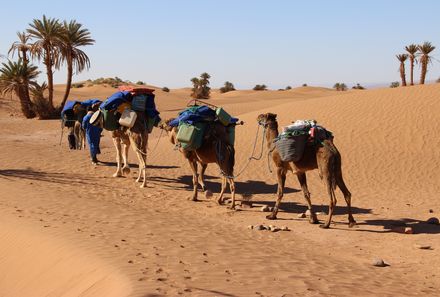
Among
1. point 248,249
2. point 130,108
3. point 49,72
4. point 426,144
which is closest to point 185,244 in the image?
point 248,249

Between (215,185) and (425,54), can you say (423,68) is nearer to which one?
(425,54)

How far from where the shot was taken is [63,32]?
32.5 m

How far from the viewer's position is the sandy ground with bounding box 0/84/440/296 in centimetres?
637

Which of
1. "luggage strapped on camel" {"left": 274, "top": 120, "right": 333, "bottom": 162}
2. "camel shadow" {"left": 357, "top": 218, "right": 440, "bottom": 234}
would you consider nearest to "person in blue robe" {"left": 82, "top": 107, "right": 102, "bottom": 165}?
"luggage strapped on camel" {"left": 274, "top": 120, "right": 333, "bottom": 162}

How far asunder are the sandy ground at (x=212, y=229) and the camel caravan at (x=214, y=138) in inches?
29.3

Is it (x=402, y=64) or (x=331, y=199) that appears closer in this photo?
(x=331, y=199)

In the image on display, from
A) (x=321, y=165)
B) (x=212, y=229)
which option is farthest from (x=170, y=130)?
(x=321, y=165)

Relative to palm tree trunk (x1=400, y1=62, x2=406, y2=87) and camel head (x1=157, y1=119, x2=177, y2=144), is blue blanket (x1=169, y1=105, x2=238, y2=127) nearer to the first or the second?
camel head (x1=157, y1=119, x2=177, y2=144)

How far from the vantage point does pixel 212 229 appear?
9.27m

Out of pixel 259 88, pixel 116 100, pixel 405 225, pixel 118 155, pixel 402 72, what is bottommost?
pixel 405 225

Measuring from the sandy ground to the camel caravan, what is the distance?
745 mm

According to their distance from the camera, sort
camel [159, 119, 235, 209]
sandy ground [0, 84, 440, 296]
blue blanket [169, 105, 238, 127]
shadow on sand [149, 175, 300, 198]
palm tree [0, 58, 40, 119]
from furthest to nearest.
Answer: palm tree [0, 58, 40, 119]
shadow on sand [149, 175, 300, 198]
blue blanket [169, 105, 238, 127]
camel [159, 119, 235, 209]
sandy ground [0, 84, 440, 296]

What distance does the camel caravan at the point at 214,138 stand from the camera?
Answer: 9.73 metres

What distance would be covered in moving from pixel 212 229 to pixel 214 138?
9.46 ft
